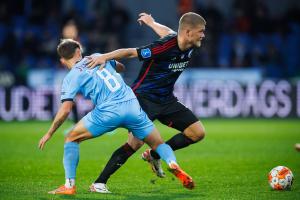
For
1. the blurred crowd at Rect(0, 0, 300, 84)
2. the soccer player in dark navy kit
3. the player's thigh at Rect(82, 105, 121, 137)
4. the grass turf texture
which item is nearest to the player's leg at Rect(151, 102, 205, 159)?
the soccer player in dark navy kit

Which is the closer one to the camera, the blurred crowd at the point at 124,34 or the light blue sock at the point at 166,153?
the light blue sock at the point at 166,153

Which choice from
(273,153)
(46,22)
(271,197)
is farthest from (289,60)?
(271,197)

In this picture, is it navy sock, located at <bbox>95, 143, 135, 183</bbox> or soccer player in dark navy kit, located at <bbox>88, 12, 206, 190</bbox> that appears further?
navy sock, located at <bbox>95, 143, 135, 183</bbox>

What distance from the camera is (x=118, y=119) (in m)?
7.85

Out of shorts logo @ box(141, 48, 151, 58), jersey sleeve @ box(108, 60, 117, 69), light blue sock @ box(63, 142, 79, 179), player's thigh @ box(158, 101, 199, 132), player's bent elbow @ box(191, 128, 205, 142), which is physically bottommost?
light blue sock @ box(63, 142, 79, 179)

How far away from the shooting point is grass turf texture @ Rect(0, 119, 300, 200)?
27.0ft

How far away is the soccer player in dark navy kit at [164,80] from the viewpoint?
8203 millimetres

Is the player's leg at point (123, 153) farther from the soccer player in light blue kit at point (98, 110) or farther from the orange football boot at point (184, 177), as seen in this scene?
the orange football boot at point (184, 177)

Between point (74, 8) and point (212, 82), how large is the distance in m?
5.90

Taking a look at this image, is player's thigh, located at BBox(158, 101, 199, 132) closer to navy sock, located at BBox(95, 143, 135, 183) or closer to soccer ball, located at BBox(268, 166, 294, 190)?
navy sock, located at BBox(95, 143, 135, 183)

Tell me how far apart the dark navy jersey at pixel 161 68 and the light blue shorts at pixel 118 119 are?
60cm

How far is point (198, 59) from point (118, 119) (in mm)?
14566

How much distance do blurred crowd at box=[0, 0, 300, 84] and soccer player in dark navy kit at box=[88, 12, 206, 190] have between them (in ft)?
41.3

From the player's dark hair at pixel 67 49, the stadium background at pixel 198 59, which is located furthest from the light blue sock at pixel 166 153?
the stadium background at pixel 198 59
